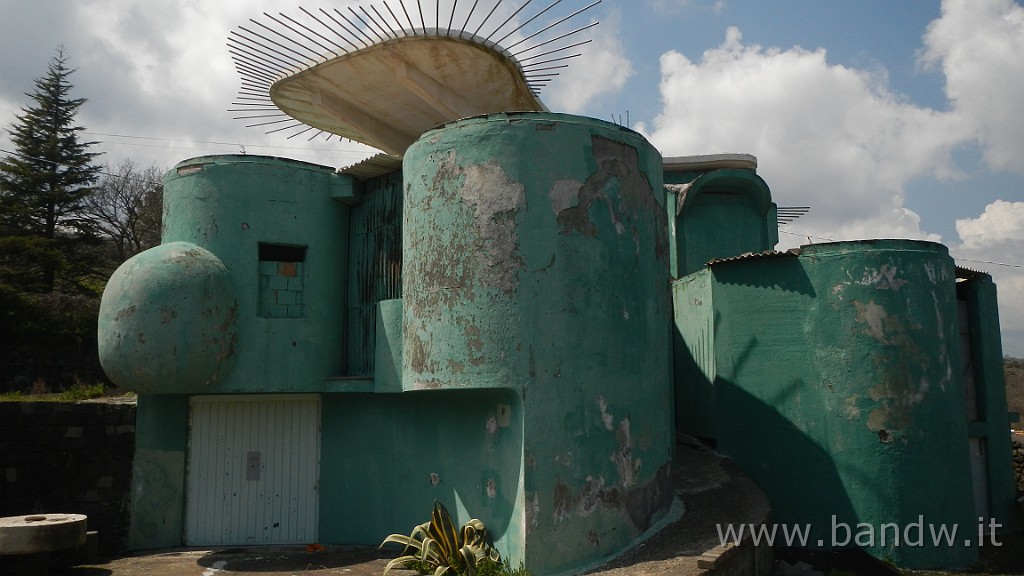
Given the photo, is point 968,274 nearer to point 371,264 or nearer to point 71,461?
point 371,264

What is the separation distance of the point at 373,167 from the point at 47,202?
→ 62.4 feet

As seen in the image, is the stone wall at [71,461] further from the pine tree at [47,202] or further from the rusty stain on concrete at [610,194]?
the pine tree at [47,202]

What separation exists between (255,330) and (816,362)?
8031mm

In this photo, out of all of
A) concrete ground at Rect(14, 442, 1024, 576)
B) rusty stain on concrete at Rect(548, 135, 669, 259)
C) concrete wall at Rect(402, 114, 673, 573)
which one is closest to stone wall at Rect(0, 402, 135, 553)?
concrete ground at Rect(14, 442, 1024, 576)

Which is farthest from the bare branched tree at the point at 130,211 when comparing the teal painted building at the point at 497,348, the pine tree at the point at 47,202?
the teal painted building at the point at 497,348

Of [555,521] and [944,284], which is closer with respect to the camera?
[555,521]

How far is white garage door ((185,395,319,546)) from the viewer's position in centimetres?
1048

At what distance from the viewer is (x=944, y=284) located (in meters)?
10.9

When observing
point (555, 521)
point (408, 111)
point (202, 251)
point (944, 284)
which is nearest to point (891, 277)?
point (944, 284)

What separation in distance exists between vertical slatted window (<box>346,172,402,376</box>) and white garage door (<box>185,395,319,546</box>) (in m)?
1.12

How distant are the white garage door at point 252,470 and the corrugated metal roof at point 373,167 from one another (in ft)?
11.1

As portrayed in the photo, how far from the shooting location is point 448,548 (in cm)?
809

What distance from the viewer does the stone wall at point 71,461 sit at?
8.98 meters

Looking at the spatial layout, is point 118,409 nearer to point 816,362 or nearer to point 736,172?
point 816,362
